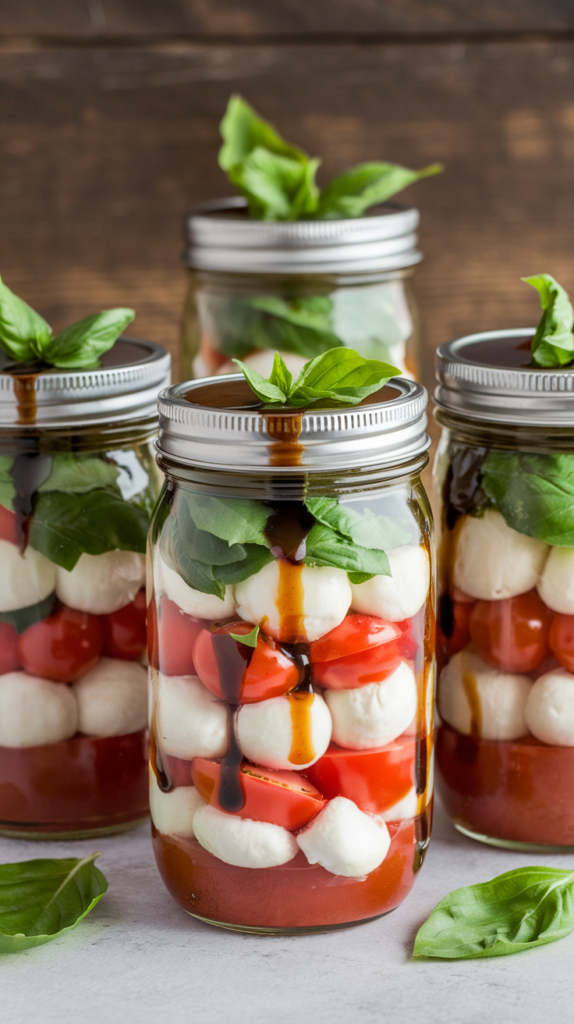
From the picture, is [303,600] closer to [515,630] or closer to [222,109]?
[515,630]

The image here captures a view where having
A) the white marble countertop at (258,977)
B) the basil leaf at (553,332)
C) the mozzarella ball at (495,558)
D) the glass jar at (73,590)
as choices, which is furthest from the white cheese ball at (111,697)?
the basil leaf at (553,332)

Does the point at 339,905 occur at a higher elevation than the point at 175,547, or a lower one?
lower

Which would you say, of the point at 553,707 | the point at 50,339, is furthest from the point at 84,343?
the point at 553,707

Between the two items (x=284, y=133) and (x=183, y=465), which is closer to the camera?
(x=183, y=465)

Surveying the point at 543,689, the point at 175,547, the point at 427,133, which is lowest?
the point at 543,689

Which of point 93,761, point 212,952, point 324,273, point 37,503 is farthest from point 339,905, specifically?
point 324,273

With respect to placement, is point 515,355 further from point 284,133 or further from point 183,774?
point 284,133

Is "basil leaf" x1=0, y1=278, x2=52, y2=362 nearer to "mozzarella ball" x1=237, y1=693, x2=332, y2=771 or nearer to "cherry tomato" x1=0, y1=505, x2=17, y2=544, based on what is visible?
"cherry tomato" x1=0, y1=505, x2=17, y2=544
